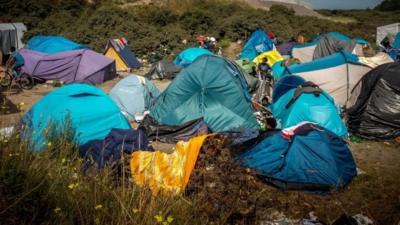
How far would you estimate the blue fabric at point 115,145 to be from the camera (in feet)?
22.2

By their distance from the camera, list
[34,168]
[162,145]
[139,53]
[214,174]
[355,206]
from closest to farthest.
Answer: [34,168] → [214,174] → [355,206] → [162,145] → [139,53]

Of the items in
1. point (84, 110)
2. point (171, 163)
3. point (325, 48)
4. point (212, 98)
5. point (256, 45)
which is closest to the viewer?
point (171, 163)

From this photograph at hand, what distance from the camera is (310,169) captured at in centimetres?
681

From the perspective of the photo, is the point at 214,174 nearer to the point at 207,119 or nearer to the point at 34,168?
the point at 34,168

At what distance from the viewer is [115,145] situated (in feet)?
23.1

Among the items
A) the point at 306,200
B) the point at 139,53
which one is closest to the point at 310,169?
the point at 306,200

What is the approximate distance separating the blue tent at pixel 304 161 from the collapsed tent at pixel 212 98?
8.21ft

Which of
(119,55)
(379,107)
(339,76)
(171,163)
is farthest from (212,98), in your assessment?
(119,55)

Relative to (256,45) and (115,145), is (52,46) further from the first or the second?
(115,145)

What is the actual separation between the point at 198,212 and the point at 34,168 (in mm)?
1396

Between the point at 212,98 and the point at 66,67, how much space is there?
920 cm

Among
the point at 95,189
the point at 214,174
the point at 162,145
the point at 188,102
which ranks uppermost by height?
the point at 95,189

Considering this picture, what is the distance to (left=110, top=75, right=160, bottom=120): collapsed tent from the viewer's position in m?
11.5

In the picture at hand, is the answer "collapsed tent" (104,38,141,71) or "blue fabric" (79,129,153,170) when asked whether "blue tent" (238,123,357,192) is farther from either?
"collapsed tent" (104,38,141,71)
